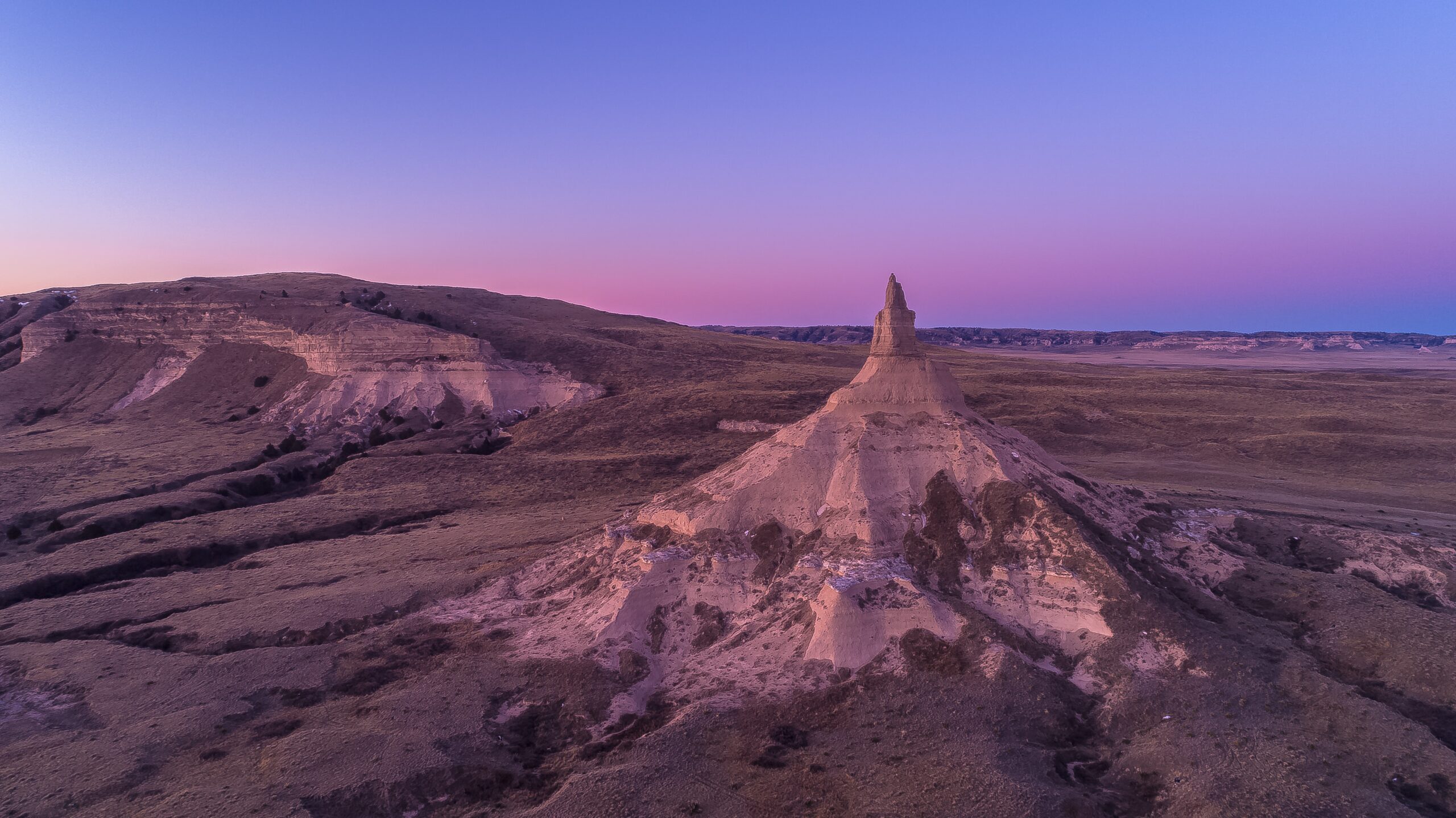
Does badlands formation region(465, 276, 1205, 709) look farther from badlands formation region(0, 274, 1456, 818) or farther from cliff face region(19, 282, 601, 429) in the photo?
cliff face region(19, 282, 601, 429)

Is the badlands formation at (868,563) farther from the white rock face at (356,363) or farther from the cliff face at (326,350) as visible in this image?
the cliff face at (326,350)

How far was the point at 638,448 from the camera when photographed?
54.0 meters

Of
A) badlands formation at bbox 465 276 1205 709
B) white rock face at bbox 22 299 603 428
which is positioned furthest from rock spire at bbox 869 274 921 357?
white rock face at bbox 22 299 603 428

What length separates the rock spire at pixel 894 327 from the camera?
2688 cm

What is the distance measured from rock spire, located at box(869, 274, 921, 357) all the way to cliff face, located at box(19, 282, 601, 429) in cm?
4314

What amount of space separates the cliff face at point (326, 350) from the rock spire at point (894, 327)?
142 ft

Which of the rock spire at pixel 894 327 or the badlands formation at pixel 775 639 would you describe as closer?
the badlands formation at pixel 775 639

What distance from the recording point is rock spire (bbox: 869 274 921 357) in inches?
1058

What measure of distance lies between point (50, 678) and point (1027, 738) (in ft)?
88.1

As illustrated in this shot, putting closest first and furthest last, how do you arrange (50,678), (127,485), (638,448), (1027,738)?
(1027,738)
(50,678)
(127,485)
(638,448)

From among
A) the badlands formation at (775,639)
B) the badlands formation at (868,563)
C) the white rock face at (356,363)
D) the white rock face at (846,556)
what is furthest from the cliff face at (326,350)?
the white rock face at (846,556)

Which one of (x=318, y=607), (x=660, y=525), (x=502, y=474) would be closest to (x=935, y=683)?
(x=660, y=525)

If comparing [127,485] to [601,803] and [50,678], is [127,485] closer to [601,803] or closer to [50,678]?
[50,678]

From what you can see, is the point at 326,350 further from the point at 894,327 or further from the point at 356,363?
the point at 894,327
